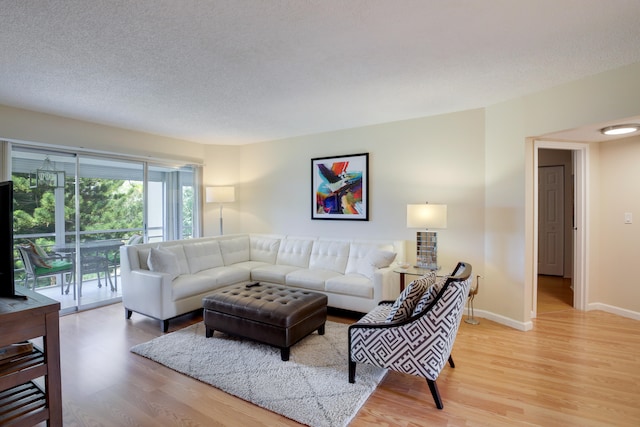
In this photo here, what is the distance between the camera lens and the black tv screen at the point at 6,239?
171cm

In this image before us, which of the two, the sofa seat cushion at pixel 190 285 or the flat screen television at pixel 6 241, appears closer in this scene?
the flat screen television at pixel 6 241

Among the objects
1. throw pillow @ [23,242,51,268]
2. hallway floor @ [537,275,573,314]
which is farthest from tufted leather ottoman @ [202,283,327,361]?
hallway floor @ [537,275,573,314]

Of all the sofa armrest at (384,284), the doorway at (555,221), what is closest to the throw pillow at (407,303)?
the sofa armrest at (384,284)

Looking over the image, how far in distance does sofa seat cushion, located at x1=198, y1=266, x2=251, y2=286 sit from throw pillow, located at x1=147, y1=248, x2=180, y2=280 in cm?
40

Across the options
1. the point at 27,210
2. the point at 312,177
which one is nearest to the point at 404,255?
the point at 312,177

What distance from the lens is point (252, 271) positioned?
14.0 feet

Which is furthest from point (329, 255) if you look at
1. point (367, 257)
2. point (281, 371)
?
point (281, 371)

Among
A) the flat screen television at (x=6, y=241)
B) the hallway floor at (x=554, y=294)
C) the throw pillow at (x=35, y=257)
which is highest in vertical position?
the flat screen television at (x=6, y=241)

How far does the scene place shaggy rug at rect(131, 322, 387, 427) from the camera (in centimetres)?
201

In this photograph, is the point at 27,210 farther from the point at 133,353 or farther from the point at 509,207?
the point at 509,207

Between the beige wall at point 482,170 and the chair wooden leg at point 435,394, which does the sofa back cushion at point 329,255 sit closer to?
the beige wall at point 482,170

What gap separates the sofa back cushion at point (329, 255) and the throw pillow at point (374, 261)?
0.33m

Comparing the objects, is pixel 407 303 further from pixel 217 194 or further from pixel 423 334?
pixel 217 194

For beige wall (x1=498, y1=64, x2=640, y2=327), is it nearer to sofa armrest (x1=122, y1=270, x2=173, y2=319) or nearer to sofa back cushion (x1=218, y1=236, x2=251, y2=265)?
sofa back cushion (x1=218, y1=236, x2=251, y2=265)
